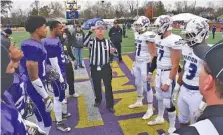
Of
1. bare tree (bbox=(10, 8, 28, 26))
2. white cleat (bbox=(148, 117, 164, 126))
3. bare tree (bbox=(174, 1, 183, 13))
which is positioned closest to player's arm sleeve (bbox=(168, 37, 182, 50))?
white cleat (bbox=(148, 117, 164, 126))

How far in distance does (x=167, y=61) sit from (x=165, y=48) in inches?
7.9

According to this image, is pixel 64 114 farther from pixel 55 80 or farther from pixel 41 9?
pixel 41 9

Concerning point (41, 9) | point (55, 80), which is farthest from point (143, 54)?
point (41, 9)

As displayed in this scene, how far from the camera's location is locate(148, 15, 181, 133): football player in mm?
3822

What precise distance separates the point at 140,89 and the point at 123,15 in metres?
65.0

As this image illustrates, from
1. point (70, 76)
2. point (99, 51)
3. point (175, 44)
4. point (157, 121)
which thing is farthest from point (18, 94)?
point (70, 76)

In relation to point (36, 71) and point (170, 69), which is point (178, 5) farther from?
point (36, 71)

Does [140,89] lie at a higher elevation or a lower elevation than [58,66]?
lower

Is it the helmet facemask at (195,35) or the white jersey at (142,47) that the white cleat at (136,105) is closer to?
the white jersey at (142,47)

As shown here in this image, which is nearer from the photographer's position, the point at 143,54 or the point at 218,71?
the point at 218,71

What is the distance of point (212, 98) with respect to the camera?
3.92ft

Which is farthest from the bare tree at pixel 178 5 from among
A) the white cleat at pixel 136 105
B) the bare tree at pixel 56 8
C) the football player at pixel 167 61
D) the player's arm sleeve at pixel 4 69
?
the player's arm sleeve at pixel 4 69

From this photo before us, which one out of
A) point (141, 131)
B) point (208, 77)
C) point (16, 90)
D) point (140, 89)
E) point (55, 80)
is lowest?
point (141, 131)

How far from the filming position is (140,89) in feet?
17.2
